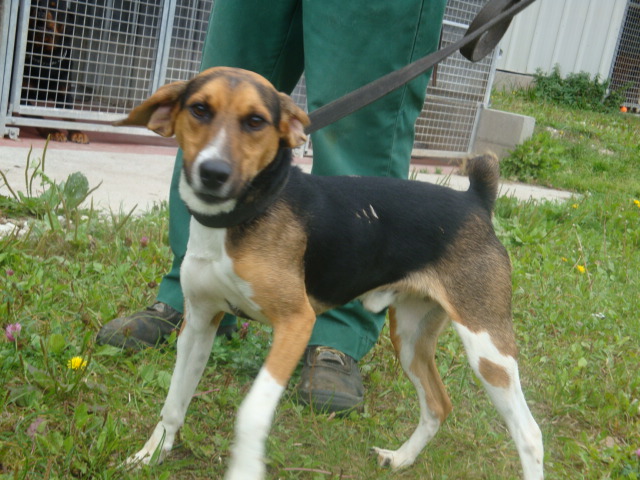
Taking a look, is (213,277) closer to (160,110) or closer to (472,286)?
(160,110)

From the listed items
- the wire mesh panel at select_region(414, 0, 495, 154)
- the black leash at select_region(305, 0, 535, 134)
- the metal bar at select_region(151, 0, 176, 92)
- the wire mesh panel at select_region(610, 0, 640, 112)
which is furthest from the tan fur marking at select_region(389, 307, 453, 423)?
the wire mesh panel at select_region(610, 0, 640, 112)

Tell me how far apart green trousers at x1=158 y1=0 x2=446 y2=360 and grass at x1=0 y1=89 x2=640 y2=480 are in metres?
0.45

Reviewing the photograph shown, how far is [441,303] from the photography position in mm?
2850

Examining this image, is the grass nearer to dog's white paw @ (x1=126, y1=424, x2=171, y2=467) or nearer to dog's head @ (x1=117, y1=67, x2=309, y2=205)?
dog's white paw @ (x1=126, y1=424, x2=171, y2=467)

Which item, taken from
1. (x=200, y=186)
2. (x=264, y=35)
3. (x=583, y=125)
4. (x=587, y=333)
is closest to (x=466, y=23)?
(x=583, y=125)

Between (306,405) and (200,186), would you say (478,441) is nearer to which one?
(306,405)

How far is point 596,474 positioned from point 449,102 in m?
6.33

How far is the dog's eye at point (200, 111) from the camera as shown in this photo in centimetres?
234

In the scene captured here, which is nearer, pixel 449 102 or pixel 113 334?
pixel 113 334

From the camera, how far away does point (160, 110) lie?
8.22 feet

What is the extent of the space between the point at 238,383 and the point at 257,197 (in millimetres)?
1113

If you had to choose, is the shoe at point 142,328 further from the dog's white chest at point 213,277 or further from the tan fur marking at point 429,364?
the tan fur marking at point 429,364

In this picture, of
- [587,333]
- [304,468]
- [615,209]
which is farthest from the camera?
[615,209]

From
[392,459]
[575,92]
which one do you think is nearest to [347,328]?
[392,459]
